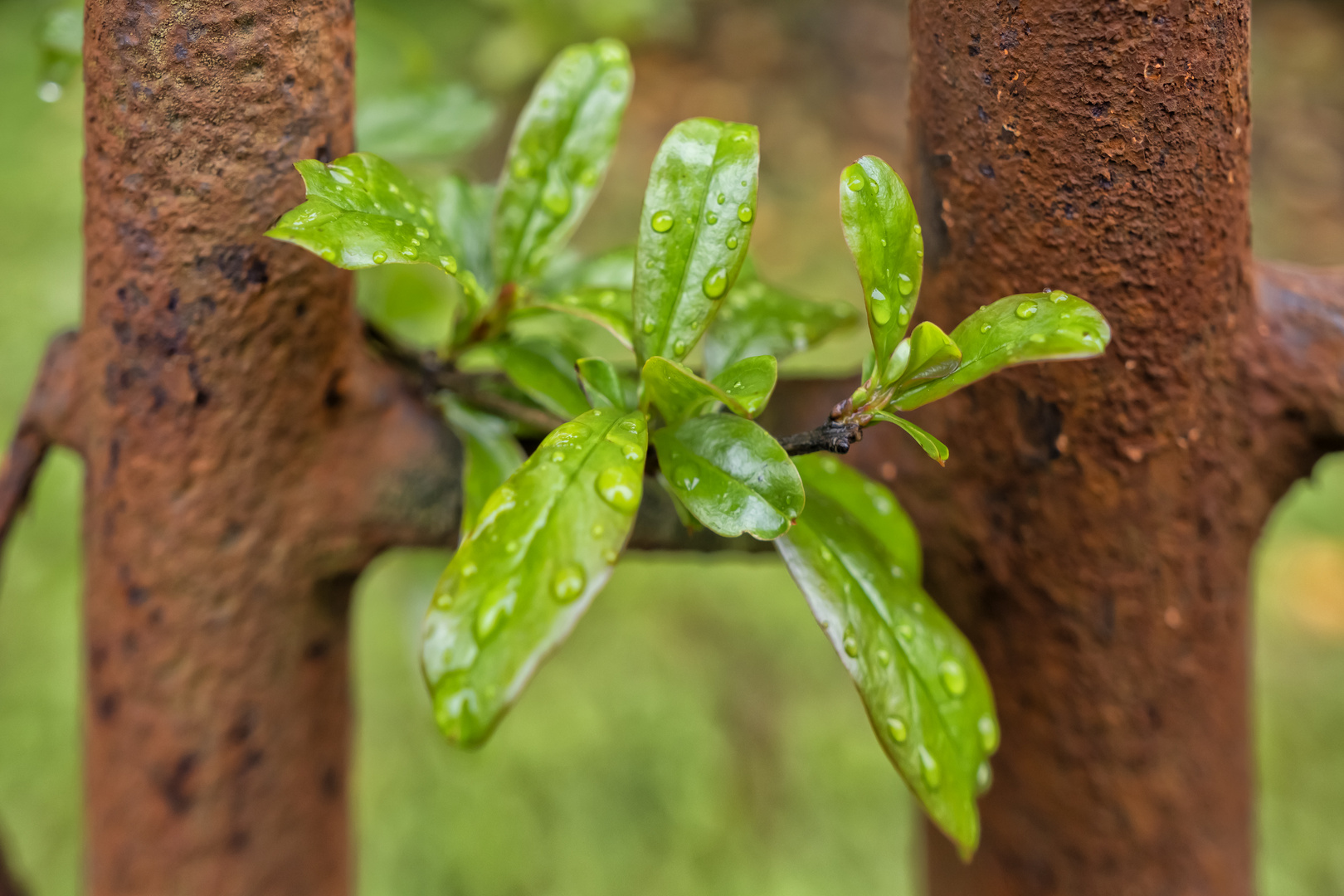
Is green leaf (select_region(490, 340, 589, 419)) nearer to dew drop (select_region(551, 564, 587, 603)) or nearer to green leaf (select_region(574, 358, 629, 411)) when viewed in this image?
green leaf (select_region(574, 358, 629, 411))

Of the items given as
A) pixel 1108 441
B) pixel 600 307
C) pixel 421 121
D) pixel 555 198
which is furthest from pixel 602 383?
pixel 421 121

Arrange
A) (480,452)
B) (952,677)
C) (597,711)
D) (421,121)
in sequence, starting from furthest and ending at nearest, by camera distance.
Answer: (597,711) < (421,121) < (480,452) < (952,677)

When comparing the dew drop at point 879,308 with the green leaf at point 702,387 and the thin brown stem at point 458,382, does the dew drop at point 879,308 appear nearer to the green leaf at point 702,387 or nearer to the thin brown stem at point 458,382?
the green leaf at point 702,387


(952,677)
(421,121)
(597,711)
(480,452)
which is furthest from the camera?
(597,711)

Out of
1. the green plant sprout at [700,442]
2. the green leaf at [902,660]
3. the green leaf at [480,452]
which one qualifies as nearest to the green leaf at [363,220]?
the green plant sprout at [700,442]

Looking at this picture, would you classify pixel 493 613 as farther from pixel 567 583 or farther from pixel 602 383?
pixel 602 383

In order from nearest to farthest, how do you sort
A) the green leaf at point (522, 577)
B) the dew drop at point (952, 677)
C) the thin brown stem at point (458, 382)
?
the green leaf at point (522, 577) → the dew drop at point (952, 677) → the thin brown stem at point (458, 382)
